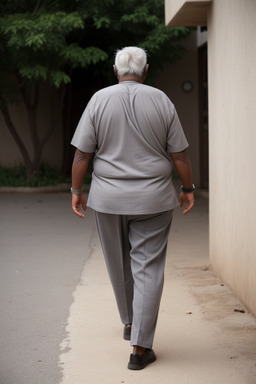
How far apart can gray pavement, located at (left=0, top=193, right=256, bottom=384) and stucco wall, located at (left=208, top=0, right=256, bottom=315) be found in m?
0.29

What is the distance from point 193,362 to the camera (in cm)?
425

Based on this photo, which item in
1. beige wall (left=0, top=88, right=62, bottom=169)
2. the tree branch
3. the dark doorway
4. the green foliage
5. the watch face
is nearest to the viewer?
the green foliage

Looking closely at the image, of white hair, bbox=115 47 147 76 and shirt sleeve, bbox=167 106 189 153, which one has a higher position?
white hair, bbox=115 47 147 76

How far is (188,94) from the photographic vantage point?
16.8m

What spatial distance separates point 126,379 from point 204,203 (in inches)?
368

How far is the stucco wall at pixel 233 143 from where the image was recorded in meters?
5.26

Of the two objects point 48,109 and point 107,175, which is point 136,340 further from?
point 48,109

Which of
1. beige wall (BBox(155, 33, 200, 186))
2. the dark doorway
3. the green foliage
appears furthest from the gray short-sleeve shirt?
beige wall (BBox(155, 33, 200, 186))

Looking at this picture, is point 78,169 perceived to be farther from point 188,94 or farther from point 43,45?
point 188,94

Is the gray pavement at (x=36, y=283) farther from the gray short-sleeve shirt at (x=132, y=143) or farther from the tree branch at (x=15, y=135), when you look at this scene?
the tree branch at (x=15, y=135)

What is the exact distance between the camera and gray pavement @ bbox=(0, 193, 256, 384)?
4098 millimetres

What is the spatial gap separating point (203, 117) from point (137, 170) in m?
11.9

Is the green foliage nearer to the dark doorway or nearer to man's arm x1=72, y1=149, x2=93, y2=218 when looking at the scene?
the dark doorway

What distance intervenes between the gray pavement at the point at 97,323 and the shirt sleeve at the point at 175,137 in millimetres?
1253
